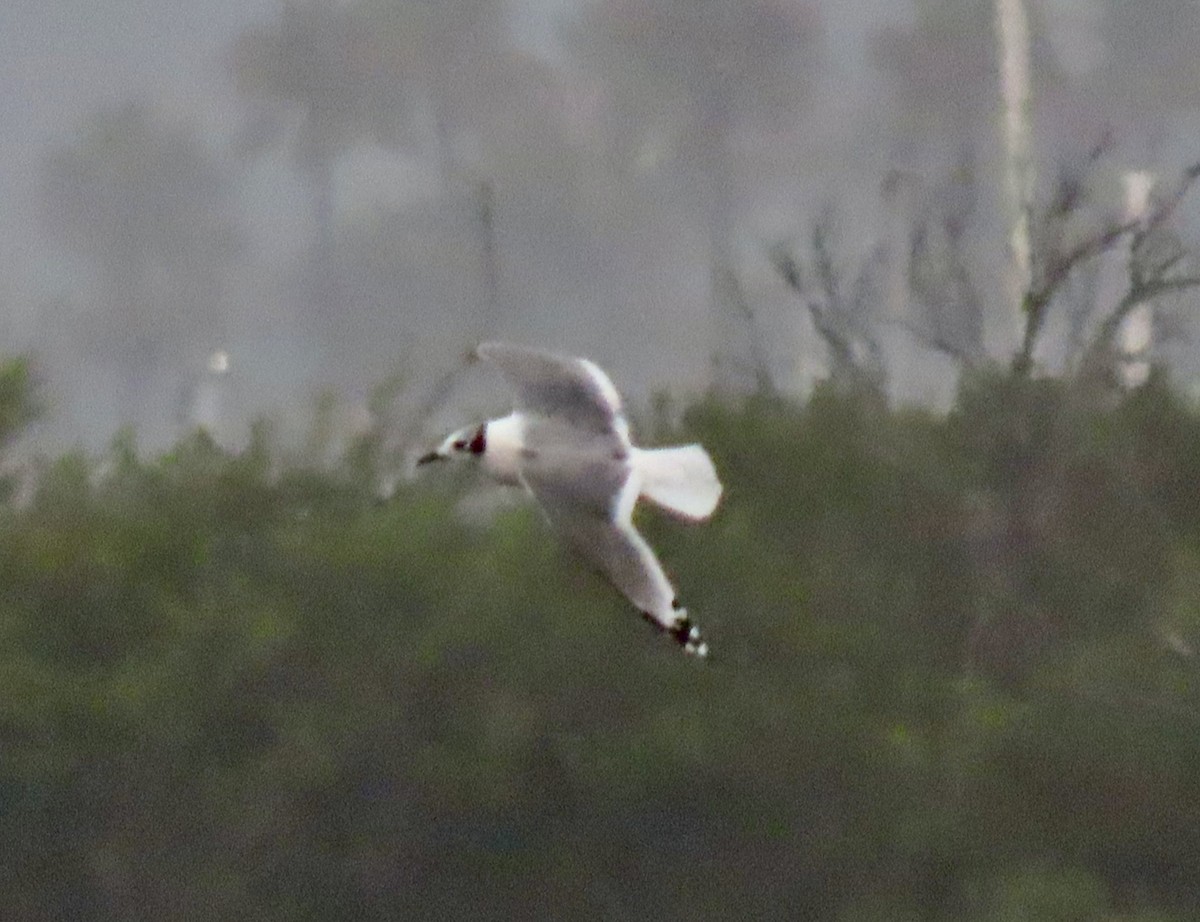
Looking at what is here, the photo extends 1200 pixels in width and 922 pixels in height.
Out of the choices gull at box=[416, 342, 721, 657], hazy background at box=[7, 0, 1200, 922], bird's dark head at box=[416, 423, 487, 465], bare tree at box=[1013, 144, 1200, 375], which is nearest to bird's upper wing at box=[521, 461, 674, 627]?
gull at box=[416, 342, 721, 657]

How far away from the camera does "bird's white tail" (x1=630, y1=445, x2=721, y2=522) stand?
4.82 meters

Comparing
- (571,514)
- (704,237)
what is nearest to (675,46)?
(704,237)

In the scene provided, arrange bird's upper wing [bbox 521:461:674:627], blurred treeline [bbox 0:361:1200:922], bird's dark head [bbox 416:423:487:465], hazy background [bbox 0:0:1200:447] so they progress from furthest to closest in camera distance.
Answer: hazy background [bbox 0:0:1200:447] → blurred treeline [bbox 0:361:1200:922] → bird's dark head [bbox 416:423:487:465] → bird's upper wing [bbox 521:461:674:627]

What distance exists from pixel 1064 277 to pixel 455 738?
348 centimetres

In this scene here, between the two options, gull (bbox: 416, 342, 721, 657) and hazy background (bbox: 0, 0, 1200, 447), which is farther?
hazy background (bbox: 0, 0, 1200, 447)

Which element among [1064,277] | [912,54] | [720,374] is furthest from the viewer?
[912,54]

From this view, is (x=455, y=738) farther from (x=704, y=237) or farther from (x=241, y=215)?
(x=241, y=215)

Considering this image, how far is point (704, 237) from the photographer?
50688 mm

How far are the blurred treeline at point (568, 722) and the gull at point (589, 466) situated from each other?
3689mm

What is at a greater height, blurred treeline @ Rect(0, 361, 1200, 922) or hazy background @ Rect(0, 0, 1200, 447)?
blurred treeline @ Rect(0, 361, 1200, 922)

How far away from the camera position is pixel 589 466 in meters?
5.08

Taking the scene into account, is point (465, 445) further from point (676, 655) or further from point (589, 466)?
point (676, 655)

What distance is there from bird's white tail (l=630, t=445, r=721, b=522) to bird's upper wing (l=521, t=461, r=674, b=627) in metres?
0.04

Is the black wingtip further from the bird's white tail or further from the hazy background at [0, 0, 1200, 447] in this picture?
the hazy background at [0, 0, 1200, 447]
